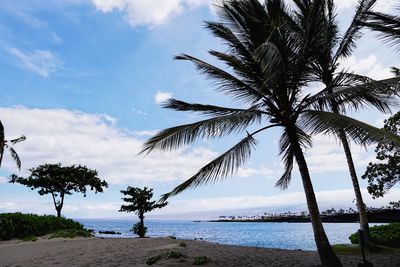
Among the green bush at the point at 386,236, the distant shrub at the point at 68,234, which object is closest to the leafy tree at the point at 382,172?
the green bush at the point at 386,236

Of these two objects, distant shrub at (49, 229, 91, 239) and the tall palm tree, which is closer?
the tall palm tree

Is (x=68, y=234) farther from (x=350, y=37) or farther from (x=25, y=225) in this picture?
(x=350, y=37)

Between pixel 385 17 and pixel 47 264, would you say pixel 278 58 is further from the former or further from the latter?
pixel 47 264

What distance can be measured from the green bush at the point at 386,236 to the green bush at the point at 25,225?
62.2 ft

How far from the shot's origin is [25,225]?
2300 centimetres

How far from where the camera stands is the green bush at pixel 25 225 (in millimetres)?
21875

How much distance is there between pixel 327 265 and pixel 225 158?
3816mm

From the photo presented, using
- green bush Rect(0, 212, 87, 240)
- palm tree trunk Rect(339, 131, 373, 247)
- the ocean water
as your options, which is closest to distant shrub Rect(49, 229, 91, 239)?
green bush Rect(0, 212, 87, 240)

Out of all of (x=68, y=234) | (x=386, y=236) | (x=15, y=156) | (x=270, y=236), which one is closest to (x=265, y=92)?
(x=386, y=236)

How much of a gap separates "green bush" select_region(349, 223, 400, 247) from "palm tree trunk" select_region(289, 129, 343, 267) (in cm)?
830

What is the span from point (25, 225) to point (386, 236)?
20561 millimetres

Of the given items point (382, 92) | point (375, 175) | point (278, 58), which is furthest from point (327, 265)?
point (375, 175)

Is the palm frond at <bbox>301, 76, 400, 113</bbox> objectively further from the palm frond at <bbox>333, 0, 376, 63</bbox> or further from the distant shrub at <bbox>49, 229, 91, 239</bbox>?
the distant shrub at <bbox>49, 229, 91, 239</bbox>

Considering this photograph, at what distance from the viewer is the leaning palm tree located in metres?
9.75
